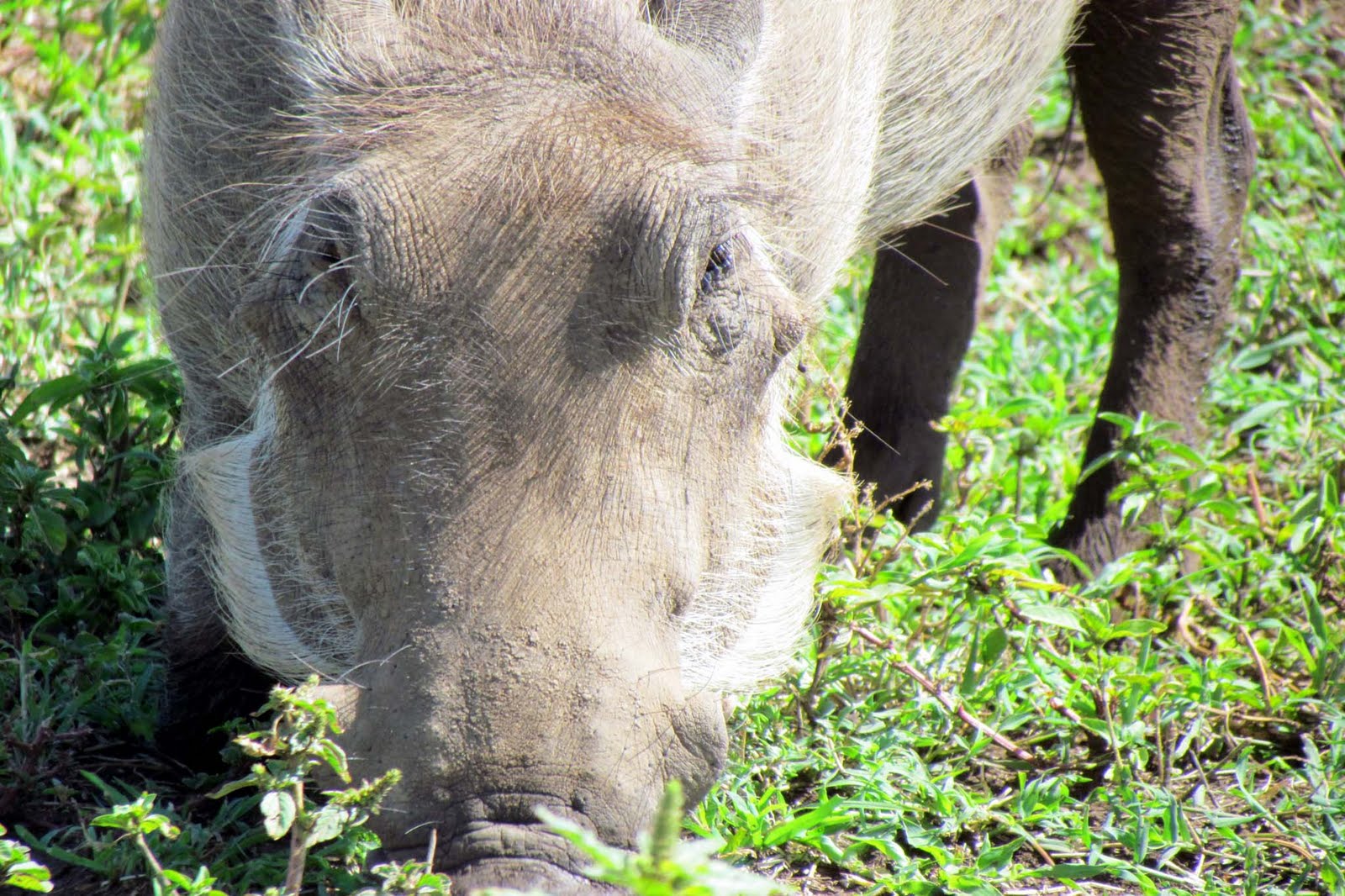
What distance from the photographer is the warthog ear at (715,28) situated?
7.34 feet

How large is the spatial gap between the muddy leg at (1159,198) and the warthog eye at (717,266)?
5.99 ft

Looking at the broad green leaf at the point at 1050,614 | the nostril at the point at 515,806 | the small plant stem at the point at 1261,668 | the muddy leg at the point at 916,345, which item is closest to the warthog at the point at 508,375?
the nostril at the point at 515,806

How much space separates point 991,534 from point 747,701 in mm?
583

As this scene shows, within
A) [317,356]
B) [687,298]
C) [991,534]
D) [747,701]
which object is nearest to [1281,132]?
[991,534]

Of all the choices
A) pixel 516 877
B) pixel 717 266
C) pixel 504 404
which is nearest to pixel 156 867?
pixel 516 877

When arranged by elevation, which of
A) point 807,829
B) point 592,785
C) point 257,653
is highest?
point 592,785

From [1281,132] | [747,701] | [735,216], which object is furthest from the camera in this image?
[1281,132]

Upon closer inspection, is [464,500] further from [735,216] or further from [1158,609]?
[1158,609]

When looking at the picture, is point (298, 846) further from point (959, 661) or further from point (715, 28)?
point (959, 661)

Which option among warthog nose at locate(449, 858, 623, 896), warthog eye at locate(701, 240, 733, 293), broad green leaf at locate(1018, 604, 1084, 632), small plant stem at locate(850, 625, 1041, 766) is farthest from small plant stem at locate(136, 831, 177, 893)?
broad green leaf at locate(1018, 604, 1084, 632)

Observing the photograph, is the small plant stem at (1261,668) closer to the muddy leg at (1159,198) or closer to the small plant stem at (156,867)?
the muddy leg at (1159,198)

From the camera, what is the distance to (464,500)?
72.7 inches

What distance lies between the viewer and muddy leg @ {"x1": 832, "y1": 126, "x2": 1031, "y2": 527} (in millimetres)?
3770

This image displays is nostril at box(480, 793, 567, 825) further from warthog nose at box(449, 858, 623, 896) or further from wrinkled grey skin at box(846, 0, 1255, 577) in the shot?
wrinkled grey skin at box(846, 0, 1255, 577)
